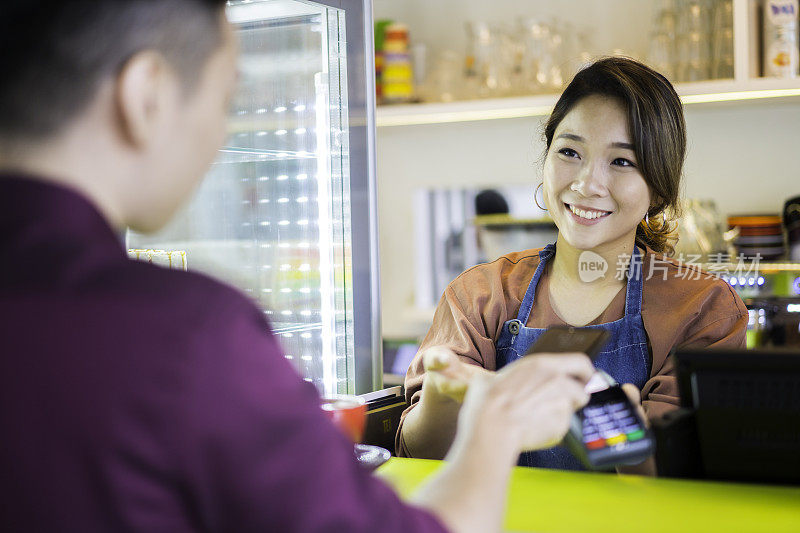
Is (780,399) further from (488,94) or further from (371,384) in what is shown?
(488,94)

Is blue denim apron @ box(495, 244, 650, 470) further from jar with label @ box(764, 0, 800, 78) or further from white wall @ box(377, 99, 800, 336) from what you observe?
jar with label @ box(764, 0, 800, 78)

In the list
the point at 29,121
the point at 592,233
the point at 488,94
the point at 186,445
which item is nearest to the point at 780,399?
the point at 592,233

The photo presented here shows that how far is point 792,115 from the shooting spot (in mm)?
2973

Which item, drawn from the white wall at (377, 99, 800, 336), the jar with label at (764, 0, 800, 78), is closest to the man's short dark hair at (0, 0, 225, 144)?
the white wall at (377, 99, 800, 336)

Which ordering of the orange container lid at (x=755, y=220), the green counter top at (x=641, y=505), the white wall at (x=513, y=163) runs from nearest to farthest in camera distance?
the green counter top at (x=641, y=505), the orange container lid at (x=755, y=220), the white wall at (x=513, y=163)

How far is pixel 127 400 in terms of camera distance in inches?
21.6

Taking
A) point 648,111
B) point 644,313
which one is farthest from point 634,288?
point 648,111

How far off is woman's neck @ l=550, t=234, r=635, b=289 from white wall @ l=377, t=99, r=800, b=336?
0.97 metres

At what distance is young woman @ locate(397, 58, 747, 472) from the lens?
1.64 meters

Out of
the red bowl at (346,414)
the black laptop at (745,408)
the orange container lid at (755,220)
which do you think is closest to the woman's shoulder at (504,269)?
the red bowl at (346,414)

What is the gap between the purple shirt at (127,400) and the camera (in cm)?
55

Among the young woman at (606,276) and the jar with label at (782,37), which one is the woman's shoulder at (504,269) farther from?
the jar with label at (782,37)

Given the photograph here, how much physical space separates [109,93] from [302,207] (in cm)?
113

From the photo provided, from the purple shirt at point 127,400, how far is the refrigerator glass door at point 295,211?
1123mm
